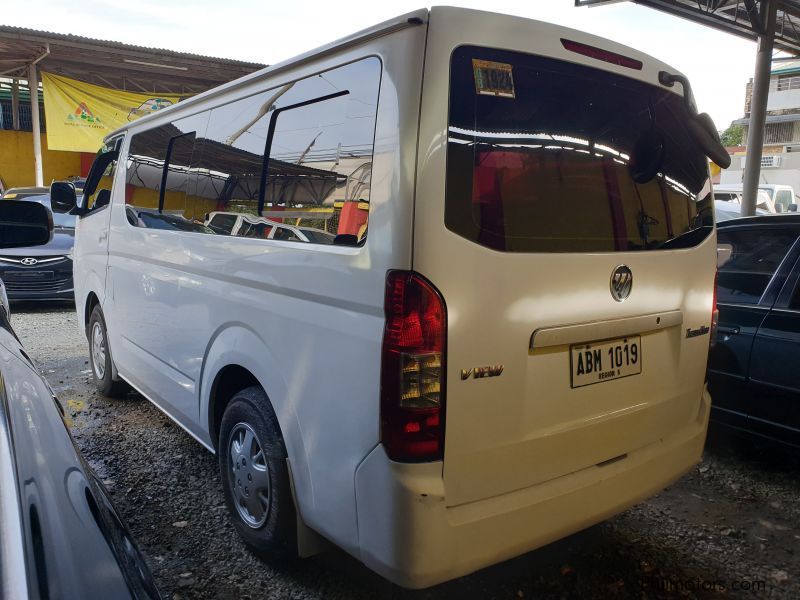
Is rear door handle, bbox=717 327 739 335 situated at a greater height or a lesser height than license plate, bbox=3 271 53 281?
greater

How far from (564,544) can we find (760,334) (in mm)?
1635

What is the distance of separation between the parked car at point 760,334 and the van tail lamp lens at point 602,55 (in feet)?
5.28

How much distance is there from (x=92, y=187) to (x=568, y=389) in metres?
4.05

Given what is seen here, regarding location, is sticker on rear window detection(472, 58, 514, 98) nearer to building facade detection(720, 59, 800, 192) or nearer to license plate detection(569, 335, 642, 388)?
license plate detection(569, 335, 642, 388)

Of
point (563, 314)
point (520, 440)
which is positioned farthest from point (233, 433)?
point (563, 314)

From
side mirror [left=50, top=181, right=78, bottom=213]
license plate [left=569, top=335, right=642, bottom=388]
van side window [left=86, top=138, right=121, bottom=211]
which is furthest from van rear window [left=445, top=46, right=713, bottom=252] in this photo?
side mirror [left=50, top=181, right=78, bottom=213]

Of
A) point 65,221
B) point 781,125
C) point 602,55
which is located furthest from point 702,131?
point 781,125

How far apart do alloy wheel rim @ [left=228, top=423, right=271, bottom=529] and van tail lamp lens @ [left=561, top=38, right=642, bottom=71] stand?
180 cm

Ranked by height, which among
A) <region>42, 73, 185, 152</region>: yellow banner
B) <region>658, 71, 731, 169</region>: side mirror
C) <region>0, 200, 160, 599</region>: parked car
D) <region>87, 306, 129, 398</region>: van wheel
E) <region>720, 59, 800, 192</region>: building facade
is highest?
<region>720, 59, 800, 192</region>: building facade

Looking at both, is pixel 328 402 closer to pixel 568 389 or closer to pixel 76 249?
pixel 568 389

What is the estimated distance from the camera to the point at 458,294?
176cm

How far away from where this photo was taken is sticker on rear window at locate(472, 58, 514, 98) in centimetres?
183

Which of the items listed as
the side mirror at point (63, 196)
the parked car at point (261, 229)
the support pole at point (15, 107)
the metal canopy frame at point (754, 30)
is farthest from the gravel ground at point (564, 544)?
the support pole at point (15, 107)

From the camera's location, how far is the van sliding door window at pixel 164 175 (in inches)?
123
